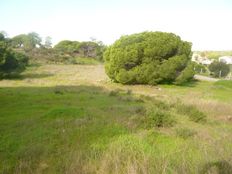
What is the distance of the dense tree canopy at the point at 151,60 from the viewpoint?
27406 millimetres

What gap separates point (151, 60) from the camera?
1084 inches

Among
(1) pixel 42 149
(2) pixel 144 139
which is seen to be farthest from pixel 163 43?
(1) pixel 42 149

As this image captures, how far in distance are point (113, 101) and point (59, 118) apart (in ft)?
20.4

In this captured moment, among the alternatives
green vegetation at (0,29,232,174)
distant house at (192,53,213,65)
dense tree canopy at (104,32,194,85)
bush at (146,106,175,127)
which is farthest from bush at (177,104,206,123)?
distant house at (192,53,213,65)

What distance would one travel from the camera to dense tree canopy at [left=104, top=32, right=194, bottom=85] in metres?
27.4

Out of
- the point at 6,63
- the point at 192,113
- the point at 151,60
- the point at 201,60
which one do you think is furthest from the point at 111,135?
the point at 201,60

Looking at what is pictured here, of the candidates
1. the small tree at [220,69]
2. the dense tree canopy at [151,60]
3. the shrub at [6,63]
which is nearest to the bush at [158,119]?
the dense tree canopy at [151,60]

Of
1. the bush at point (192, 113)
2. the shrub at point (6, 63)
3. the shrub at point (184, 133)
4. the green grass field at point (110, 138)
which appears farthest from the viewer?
the shrub at point (6, 63)

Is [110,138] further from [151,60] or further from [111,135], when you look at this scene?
[151,60]

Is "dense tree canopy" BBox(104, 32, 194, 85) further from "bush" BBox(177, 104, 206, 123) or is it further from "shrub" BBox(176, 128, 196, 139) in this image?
"shrub" BBox(176, 128, 196, 139)

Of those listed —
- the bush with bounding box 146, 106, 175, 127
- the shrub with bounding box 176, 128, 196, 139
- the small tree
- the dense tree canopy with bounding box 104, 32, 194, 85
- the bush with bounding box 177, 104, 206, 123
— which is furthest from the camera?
the small tree

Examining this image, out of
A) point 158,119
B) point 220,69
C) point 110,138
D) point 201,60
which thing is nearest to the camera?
point 110,138

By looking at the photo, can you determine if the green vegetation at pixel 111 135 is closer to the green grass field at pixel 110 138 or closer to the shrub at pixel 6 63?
the green grass field at pixel 110 138

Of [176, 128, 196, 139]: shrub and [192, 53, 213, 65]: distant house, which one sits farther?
[192, 53, 213, 65]: distant house
